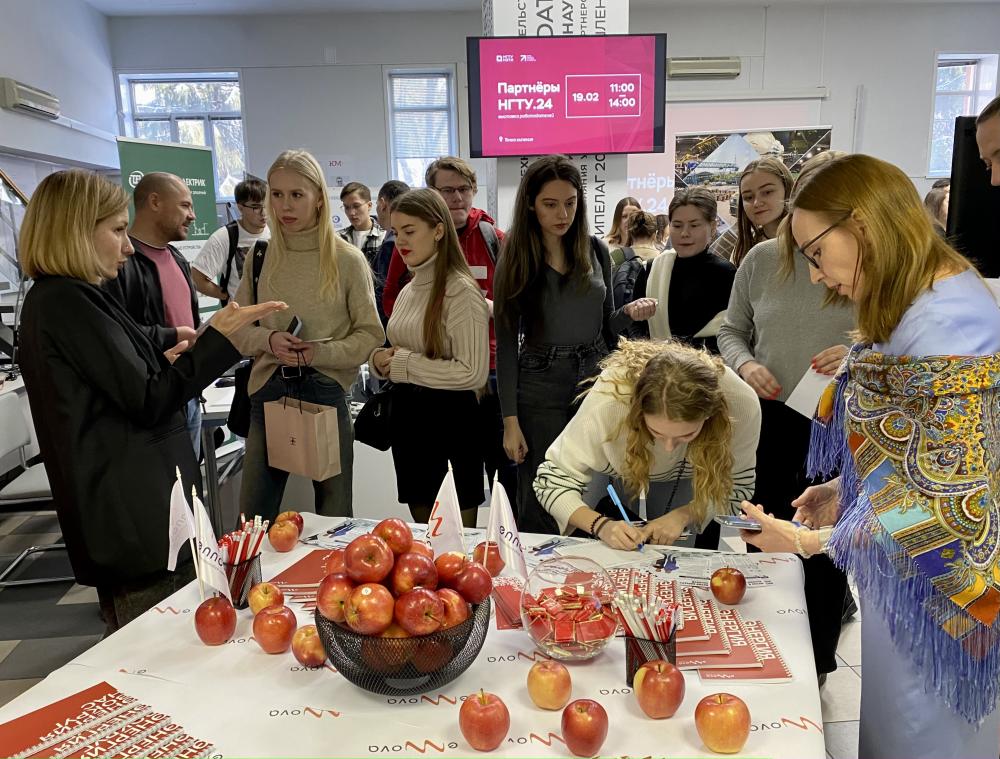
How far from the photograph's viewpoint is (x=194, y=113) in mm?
8492

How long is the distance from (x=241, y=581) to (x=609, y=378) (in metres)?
0.98

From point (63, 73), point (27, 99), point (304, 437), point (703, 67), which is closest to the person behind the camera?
point (304, 437)

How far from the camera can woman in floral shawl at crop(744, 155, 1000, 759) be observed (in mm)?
1079

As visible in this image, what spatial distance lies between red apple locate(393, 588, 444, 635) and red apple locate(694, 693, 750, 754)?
1.26 feet

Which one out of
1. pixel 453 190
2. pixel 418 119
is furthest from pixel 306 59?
pixel 453 190

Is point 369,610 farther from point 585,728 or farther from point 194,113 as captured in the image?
point 194,113

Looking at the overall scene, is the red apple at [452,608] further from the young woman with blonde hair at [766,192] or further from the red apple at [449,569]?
the young woman with blonde hair at [766,192]

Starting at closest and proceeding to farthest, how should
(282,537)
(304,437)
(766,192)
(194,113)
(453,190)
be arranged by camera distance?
1. (282,537)
2. (304,437)
3. (766,192)
4. (453,190)
5. (194,113)

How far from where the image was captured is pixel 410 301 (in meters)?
2.48

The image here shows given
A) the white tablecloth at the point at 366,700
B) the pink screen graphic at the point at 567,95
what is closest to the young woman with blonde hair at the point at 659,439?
the white tablecloth at the point at 366,700

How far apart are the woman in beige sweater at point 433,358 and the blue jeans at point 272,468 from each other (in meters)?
0.18

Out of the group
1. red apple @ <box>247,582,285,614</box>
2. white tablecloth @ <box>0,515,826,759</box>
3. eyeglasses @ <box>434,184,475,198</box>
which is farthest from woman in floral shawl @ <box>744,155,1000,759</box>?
eyeglasses @ <box>434,184,475,198</box>

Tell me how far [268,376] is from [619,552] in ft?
4.52

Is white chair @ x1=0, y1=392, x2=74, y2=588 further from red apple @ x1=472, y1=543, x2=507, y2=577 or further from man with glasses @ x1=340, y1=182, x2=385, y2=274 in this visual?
red apple @ x1=472, y1=543, x2=507, y2=577
